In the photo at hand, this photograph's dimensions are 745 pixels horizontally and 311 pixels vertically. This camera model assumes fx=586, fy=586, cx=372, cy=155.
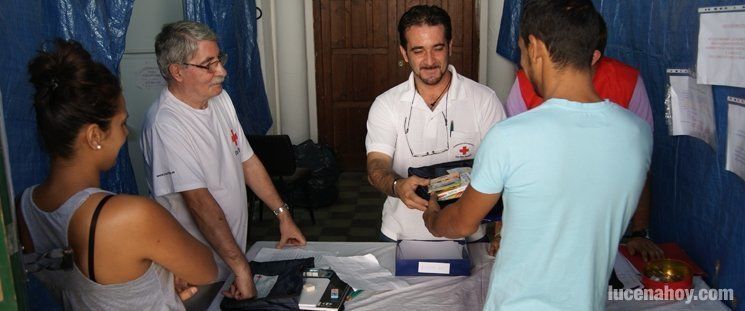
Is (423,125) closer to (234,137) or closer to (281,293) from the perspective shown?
(234,137)

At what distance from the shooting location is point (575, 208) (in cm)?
123

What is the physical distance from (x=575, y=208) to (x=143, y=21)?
3.26 metres

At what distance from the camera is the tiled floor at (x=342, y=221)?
4754mm

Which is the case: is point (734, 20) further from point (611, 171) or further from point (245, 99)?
point (245, 99)

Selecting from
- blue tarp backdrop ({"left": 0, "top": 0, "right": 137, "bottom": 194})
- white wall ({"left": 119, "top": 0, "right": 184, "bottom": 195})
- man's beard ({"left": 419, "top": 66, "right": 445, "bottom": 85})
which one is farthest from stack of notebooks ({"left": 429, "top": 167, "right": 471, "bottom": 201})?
white wall ({"left": 119, "top": 0, "right": 184, "bottom": 195})

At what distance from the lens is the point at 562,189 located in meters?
1.21

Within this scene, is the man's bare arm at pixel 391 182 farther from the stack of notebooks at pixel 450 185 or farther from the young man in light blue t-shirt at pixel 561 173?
the young man in light blue t-shirt at pixel 561 173

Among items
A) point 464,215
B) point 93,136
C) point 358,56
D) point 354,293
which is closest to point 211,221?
point 354,293

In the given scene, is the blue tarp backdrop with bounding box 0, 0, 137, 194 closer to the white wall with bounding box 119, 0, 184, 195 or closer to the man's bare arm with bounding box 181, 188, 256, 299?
the man's bare arm with bounding box 181, 188, 256, 299

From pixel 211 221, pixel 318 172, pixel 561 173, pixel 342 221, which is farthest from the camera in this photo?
pixel 318 172

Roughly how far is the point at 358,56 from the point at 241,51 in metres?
1.68

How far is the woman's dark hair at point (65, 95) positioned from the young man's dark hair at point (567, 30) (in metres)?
1.01

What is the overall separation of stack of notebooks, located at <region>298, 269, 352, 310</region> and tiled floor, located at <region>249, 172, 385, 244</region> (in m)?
2.68

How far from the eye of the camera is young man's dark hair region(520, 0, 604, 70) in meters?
1.25
